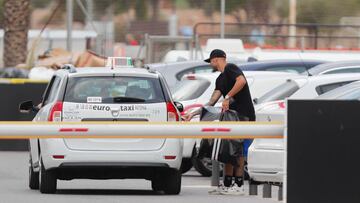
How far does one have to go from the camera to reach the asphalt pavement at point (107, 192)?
48.4 ft

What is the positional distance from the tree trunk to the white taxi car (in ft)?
64.2

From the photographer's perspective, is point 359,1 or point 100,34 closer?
point 100,34

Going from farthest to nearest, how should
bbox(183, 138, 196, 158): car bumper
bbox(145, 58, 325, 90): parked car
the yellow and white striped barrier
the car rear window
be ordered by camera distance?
1. bbox(145, 58, 325, 90): parked car
2. bbox(183, 138, 196, 158): car bumper
3. the car rear window
4. the yellow and white striped barrier

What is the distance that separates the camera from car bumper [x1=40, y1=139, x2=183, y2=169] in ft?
48.5

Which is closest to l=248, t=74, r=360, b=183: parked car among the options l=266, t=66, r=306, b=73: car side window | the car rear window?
the car rear window

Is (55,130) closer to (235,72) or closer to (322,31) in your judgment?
(235,72)

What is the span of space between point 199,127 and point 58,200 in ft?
15.8

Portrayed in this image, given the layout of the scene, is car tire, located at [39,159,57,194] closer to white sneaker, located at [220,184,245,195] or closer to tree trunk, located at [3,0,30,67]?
white sneaker, located at [220,184,245,195]

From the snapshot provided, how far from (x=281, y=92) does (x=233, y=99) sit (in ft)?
7.34

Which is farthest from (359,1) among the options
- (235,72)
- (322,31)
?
(235,72)

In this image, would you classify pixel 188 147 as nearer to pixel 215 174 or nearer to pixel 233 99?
pixel 215 174

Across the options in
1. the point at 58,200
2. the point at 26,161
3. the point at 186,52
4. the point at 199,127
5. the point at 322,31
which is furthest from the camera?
the point at 322,31

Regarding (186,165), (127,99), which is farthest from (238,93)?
(186,165)

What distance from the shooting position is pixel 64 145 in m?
14.9
